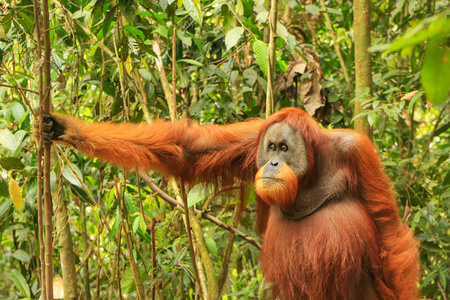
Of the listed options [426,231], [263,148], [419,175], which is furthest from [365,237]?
[419,175]

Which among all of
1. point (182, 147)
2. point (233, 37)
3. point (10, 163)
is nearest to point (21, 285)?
point (10, 163)

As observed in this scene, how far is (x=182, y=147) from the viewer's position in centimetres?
284

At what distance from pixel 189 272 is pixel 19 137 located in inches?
55.0

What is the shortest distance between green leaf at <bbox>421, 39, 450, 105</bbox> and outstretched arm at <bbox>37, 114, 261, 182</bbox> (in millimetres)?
2195

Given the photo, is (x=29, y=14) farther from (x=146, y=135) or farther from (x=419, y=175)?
(x=419, y=175)

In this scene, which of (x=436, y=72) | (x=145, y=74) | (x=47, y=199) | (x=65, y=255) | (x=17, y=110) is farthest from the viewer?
(x=145, y=74)

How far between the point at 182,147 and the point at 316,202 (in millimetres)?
816

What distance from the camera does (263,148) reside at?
2.60 meters

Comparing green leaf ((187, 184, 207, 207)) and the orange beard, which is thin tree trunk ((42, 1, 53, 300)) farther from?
green leaf ((187, 184, 207, 207))

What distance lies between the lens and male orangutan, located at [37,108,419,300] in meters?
2.57

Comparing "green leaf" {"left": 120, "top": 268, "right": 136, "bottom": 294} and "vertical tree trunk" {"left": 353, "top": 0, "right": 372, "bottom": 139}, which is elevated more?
"vertical tree trunk" {"left": 353, "top": 0, "right": 372, "bottom": 139}

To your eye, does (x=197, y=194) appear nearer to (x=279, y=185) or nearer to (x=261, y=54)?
(x=279, y=185)

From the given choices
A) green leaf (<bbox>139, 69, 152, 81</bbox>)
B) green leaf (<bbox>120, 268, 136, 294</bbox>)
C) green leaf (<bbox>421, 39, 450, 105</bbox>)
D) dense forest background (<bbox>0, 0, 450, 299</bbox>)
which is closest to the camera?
green leaf (<bbox>421, 39, 450, 105</bbox>)

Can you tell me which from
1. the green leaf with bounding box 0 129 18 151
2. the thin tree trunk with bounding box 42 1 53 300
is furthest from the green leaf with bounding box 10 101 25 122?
the thin tree trunk with bounding box 42 1 53 300
